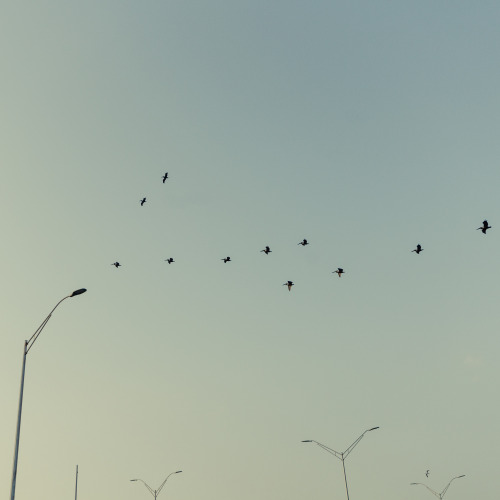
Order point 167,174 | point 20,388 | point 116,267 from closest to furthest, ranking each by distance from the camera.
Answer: point 20,388 → point 167,174 → point 116,267

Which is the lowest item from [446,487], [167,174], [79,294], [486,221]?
[446,487]

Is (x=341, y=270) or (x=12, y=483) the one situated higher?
(x=341, y=270)

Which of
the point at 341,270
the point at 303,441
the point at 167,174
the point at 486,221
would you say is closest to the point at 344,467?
the point at 303,441

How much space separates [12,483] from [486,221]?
3154 centimetres

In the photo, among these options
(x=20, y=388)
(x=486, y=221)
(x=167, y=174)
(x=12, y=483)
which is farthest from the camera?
(x=167, y=174)

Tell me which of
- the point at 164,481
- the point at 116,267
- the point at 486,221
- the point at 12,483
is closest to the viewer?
the point at 12,483

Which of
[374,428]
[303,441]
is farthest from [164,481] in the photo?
[374,428]

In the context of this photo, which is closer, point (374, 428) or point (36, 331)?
point (36, 331)

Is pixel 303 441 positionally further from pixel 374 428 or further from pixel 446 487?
pixel 446 487

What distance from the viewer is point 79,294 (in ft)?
71.2

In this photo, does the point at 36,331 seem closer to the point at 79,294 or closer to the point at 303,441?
the point at 79,294

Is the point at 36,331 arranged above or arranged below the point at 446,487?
above

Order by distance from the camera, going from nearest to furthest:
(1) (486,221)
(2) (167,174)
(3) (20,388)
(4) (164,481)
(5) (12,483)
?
(5) (12,483) < (3) (20,388) < (1) (486,221) < (2) (167,174) < (4) (164,481)

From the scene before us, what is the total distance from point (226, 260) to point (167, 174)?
Result: 8589 mm
